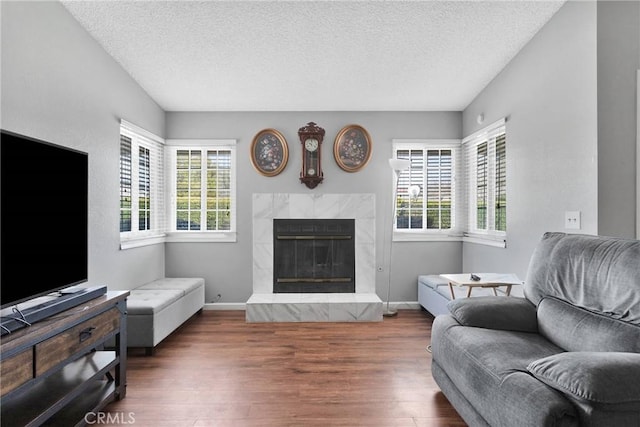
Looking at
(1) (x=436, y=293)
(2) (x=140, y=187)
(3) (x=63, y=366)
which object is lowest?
(1) (x=436, y=293)

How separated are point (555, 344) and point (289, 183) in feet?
11.0

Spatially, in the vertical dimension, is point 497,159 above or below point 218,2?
below

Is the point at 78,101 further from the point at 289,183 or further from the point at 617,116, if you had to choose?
the point at 617,116

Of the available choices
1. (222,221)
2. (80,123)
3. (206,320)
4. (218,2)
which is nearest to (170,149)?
(222,221)

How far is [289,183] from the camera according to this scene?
15.2 feet

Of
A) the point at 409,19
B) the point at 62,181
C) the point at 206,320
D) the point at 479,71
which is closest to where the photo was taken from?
the point at 62,181

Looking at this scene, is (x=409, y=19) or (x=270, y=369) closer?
(x=409, y=19)

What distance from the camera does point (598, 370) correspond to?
1.34 meters

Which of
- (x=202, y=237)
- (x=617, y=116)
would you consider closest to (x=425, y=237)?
(x=617, y=116)

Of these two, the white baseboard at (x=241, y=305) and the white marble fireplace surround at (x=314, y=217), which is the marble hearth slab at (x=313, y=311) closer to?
the white marble fireplace surround at (x=314, y=217)

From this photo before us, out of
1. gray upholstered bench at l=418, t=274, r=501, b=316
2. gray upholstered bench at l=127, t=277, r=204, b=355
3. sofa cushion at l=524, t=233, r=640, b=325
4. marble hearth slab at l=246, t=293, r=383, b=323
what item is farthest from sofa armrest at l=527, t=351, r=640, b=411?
gray upholstered bench at l=127, t=277, r=204, b=355

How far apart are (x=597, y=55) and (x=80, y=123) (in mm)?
3827

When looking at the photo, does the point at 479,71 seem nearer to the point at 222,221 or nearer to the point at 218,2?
the point at 218,2

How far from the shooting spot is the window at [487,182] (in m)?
3.70
